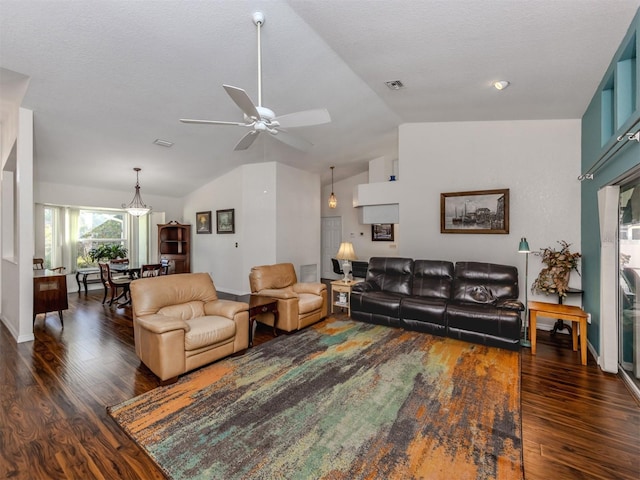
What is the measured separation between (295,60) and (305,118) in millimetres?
1037

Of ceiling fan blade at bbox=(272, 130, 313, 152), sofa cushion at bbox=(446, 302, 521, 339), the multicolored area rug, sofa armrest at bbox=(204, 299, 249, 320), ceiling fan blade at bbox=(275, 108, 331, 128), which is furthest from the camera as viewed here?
sofa cushion at bbox=(446, 302, 521, 339)

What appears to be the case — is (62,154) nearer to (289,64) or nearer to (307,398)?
(289,64)

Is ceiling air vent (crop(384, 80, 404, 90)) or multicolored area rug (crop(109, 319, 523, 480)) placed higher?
ceiling air vent (crop(384, 80, 404, 90))

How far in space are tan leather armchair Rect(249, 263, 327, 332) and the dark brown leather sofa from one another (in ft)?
1.94

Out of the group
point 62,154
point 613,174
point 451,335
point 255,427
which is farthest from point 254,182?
→ point 613,174

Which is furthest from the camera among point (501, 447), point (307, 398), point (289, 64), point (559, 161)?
point (559, 161)

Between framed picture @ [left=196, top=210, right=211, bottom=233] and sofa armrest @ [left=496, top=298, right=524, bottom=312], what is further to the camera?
framed picture @ [left=196, top=210, right=211, bottom=233]

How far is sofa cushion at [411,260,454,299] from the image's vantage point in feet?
14.1

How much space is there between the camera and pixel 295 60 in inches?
125

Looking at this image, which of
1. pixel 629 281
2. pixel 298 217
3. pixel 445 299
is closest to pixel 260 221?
pixel 298 217

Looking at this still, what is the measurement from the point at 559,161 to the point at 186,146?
5.64 meters

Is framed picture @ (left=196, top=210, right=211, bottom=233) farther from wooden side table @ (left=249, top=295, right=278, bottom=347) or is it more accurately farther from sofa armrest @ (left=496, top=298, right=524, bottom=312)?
sofa armrest @ (left=496, top=298, right=524, bottom=312)

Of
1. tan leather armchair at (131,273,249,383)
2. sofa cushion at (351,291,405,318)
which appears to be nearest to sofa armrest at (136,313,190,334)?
tan leather armchair at (131,273,249,383)

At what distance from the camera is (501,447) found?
1907mm
